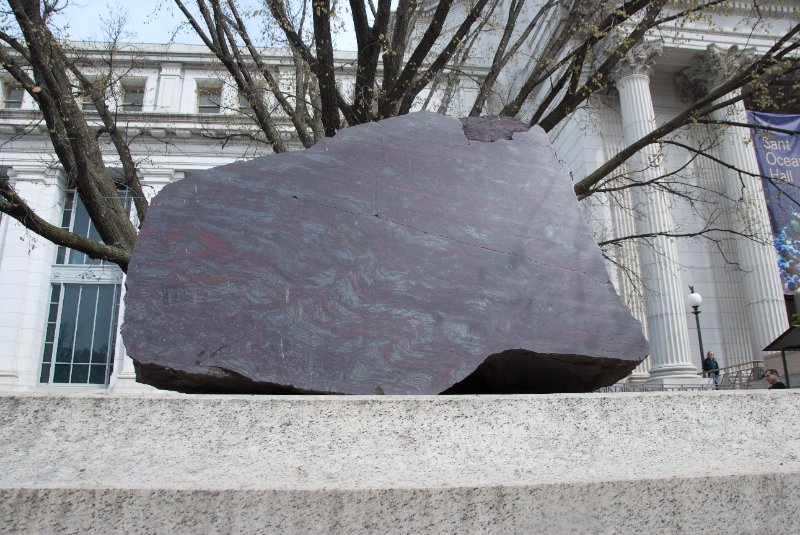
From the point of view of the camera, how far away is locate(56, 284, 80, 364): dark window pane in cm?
1980

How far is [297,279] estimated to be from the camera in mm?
3076

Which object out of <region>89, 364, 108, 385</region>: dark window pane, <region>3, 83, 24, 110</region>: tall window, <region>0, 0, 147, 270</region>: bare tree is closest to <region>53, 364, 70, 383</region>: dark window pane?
<region>89, 364, 108, 385</region>: dark window pane

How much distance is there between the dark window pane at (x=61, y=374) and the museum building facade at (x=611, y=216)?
0.04m

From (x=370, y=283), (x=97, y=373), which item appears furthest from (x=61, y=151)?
(x=97, y=373)

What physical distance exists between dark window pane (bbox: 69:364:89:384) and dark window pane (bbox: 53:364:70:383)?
7.7 inches

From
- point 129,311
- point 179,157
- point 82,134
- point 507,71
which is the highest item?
point 507,71

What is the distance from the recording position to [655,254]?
633 inches

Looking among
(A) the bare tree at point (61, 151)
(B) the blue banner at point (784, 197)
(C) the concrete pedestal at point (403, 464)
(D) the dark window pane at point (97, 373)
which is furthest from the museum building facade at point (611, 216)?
(C) the concrete pedestal at point (403, 464)

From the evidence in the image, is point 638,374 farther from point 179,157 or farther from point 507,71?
point 179,157

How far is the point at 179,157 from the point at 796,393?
2117 cm

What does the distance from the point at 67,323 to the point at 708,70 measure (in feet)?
68.6

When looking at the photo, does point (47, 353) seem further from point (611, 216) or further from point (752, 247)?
point (752, 247)

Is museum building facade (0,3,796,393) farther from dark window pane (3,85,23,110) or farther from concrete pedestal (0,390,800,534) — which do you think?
concrete pedestal (0,390,800,534)

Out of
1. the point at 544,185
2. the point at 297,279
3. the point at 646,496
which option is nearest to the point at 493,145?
the point at 544,185
